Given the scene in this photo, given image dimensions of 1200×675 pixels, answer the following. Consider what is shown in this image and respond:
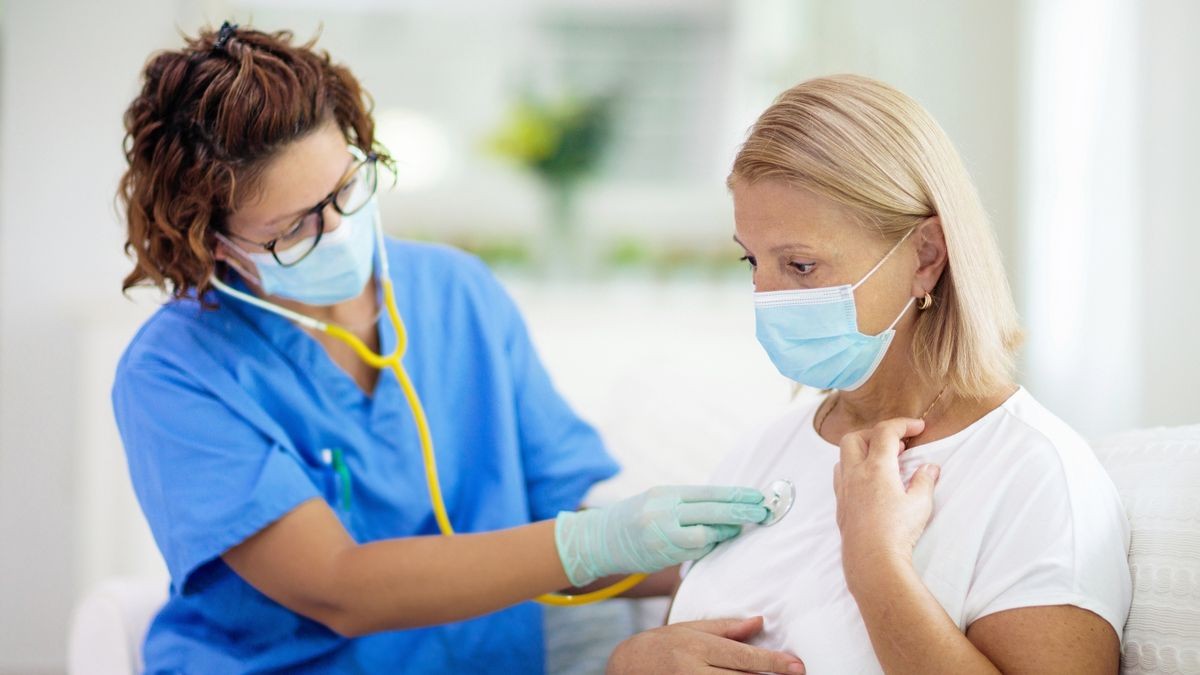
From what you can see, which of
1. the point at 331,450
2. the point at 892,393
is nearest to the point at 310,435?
the point at 331,450

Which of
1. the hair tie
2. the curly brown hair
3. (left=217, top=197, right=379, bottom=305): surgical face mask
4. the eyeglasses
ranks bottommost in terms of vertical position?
(left=217, top=197, right=379, bottom=305): surgical face mask

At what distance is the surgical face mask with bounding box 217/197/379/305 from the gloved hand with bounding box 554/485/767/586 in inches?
18.4

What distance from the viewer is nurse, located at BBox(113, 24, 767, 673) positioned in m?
1.31

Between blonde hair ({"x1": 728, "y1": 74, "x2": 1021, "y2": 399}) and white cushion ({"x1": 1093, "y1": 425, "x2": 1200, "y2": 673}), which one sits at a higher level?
blonde hair ({"x1": 728, "y1": 74, "x2": 1021, "y2": 399})

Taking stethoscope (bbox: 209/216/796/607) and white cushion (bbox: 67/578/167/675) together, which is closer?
stethoscope (bbox: 209/216/796/607)

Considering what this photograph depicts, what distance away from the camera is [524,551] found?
1297 millimetres

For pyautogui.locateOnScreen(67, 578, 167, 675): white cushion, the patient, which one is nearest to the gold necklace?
the patient

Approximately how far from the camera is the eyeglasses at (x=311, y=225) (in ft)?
4.62

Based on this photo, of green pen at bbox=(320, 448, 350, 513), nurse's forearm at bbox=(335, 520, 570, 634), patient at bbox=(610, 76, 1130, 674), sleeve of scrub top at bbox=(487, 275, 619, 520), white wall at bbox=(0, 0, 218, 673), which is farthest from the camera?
white wall at bbox=(0, 0, 218, 673)

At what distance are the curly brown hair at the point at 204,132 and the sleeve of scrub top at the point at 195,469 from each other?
153 mm

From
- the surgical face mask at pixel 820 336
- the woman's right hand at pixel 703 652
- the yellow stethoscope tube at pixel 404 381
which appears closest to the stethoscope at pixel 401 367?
the yellow stethoscope tube at pixel 404 381

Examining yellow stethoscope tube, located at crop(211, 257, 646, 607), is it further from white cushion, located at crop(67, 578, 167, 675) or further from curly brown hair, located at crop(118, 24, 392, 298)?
white cushion, located at crop(67, 578, 167, 675)

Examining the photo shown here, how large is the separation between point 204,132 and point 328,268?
24 centimetres

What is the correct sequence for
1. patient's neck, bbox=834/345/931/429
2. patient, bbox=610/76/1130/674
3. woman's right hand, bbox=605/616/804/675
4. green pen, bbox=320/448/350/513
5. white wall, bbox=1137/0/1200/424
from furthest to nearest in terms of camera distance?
white wall, bbox=1137/0/1200/424 < green pen, bbox=320/448/350/513 < patient's neck, bbox=834/345/931/429 < woman's right hand, bbox=605/616/804/675 < patient, bbox=610/76/1130/674
